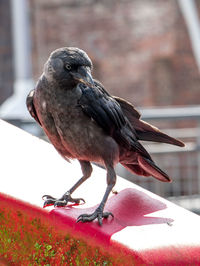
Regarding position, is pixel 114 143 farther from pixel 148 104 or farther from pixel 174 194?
pixel 148 104

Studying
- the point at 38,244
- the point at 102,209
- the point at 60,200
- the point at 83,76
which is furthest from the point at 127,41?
the point at 38,244

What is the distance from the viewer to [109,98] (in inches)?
87.9

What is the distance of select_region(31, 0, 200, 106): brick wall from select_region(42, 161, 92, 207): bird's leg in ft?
28.2

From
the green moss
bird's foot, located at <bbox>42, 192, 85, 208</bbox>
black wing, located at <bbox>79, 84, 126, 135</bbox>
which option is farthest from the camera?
black wing, located at <bbox>79, 84, 126, 135</bbox>

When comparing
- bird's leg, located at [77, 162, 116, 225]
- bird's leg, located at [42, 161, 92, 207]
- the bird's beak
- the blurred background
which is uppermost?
the bird's beak

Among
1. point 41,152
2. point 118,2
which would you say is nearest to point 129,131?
point 41,152

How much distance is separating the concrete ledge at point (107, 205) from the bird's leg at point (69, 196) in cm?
3

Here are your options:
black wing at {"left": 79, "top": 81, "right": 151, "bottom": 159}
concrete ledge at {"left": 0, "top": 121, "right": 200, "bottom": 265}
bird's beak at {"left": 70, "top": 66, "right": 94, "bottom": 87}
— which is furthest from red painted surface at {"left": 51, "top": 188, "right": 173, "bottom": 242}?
bird's beak at {"left": 70, "top": 66, "right": 94, "bottom": 87}

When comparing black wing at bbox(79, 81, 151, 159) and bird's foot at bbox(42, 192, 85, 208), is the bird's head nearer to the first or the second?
black wing at bbox(79, 81, 151, 159)

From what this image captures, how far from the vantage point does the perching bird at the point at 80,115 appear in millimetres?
2049

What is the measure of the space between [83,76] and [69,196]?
43cm

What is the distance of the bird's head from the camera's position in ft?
6.63

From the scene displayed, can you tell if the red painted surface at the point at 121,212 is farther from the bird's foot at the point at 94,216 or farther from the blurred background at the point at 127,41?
the blurred background at the point at 127,41

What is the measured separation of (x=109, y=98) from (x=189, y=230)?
2.32 feet
